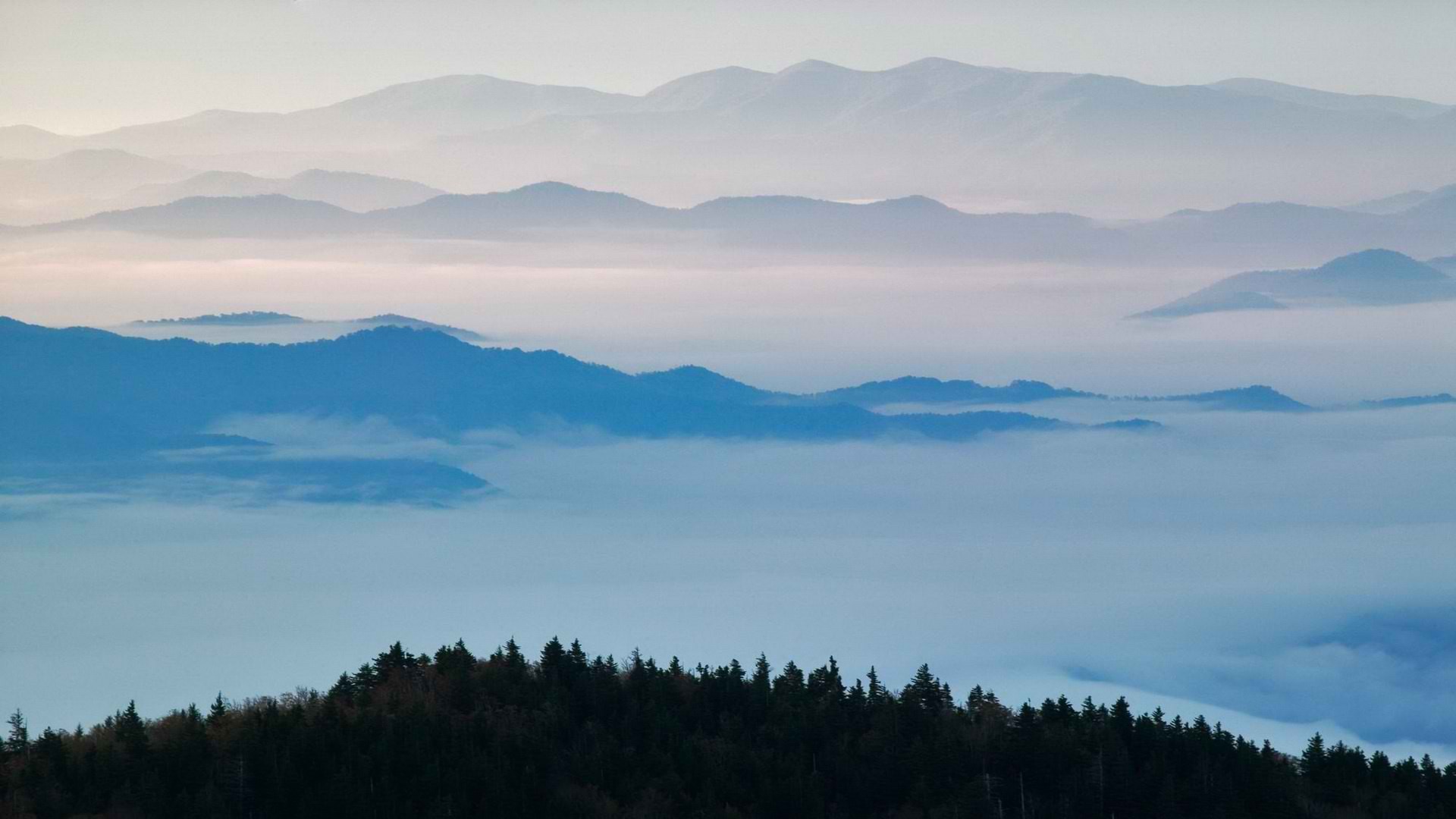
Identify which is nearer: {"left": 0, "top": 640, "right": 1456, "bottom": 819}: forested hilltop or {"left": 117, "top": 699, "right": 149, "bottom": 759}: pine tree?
{"left": 0, "top": 640, "right": 1456, "bottom": 819}: forested hilltop

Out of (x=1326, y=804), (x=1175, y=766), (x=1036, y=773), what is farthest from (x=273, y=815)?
(x=1326, y=804)

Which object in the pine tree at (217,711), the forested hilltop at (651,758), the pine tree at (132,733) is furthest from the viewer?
the pine tree at (217,711)

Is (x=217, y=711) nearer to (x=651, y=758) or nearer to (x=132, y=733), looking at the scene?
(x=132, y=733)

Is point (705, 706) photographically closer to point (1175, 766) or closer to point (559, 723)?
point (559, 723)

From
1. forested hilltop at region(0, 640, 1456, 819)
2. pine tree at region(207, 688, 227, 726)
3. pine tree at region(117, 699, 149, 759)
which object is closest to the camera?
forested hilltop at region(0, 640, 1456, 819)

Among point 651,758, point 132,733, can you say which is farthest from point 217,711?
point 651,758

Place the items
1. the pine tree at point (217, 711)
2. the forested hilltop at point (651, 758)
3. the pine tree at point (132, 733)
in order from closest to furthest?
the forested hilltop at point (651, 758)
the pine tree at point (132, 733)
the pine tree at point (217, 711)

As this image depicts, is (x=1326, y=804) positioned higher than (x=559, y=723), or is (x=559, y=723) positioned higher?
(x=559, y=723)

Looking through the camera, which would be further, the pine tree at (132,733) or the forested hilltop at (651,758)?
the pine tree at (132,733)
